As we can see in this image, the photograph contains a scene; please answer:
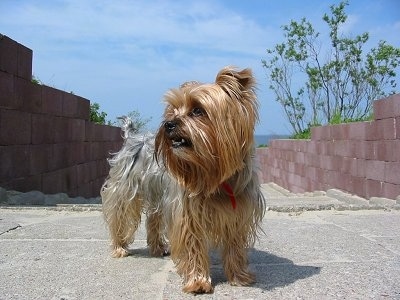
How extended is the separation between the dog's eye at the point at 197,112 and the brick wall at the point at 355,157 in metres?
2.76

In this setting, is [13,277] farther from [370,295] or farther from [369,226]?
[369,226]

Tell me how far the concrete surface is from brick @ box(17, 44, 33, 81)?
10.5ft

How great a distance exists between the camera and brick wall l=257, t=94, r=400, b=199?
31.4ft

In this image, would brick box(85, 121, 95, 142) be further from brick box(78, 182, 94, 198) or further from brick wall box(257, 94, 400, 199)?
Answer: brick wall box(257, 94, 400, 199)

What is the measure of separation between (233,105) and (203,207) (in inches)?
30.2

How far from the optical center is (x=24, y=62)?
9500mm

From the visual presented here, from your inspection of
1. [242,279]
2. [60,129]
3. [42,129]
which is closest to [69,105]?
[60,129]

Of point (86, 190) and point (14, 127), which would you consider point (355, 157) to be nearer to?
point (86, 190)

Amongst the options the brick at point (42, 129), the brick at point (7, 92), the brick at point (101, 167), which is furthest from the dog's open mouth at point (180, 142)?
the brick at point (101, 167)

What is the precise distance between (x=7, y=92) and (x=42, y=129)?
5.53 feet

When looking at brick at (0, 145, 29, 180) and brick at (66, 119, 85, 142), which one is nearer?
brick at (0, 145, 29, 180)

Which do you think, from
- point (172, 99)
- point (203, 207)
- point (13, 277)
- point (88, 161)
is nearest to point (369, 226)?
point (203, 207)

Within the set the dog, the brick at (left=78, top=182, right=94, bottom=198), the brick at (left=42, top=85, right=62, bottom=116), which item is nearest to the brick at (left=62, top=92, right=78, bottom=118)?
the brick at (left=42, top=85, right=62, bottom=116)

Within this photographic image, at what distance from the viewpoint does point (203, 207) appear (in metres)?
3.83
